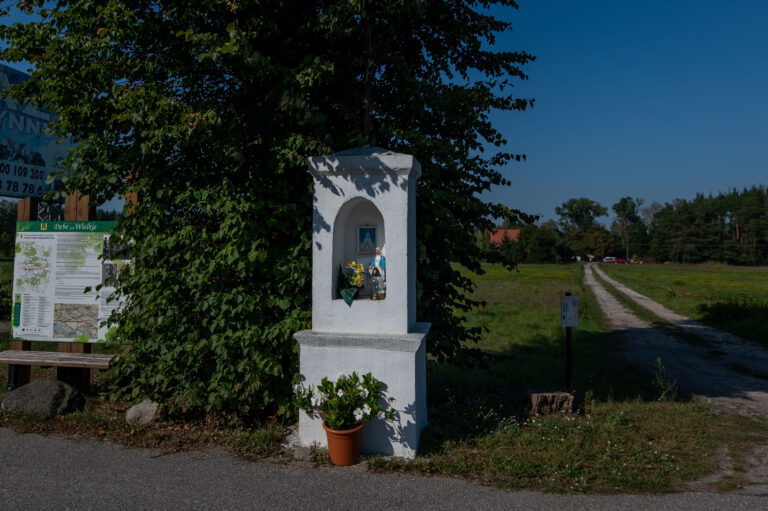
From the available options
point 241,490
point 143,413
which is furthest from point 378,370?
point 143,413

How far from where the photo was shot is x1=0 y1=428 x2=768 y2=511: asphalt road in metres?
3.77

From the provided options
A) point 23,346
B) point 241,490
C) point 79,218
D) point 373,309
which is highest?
point 79,218

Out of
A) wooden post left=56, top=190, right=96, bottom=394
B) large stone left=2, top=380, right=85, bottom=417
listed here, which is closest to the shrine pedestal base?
large stone left=2, top=380, right=85, bottom=417

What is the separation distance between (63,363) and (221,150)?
369cm

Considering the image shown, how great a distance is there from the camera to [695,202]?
340 ft

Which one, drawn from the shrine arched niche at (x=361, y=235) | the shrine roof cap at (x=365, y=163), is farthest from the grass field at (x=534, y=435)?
the shrine roof cap at (x=365, y=163)

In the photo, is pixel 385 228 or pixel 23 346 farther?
pixel 23 346

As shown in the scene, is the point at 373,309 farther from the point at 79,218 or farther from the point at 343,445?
the point at 79,218

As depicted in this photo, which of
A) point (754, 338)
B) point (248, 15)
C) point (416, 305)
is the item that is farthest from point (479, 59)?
point (754, 338)

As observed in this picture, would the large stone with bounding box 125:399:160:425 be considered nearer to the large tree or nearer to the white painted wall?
the large tree

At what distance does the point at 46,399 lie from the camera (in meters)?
5.75

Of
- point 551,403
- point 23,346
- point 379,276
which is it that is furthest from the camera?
point 23,346

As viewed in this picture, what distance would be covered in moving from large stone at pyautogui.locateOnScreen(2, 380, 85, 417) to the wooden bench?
13.1 inches

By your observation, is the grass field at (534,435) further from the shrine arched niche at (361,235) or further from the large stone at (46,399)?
the shrine arched niche at (361,235)
